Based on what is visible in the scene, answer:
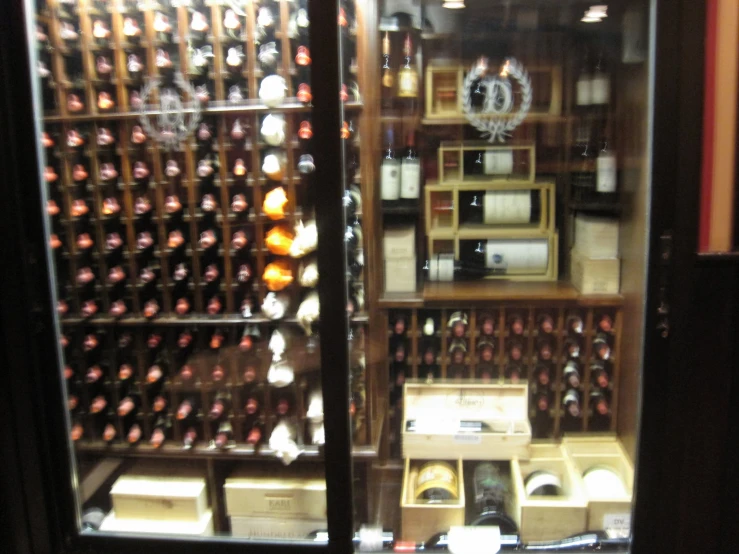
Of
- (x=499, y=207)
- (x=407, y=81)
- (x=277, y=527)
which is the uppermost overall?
(x=407, y=81)

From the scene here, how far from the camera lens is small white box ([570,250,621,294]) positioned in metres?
1.99

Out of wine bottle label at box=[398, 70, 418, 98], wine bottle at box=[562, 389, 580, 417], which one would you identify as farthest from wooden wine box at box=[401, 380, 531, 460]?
wine bottle label at box=[398, 70, 418, 98]

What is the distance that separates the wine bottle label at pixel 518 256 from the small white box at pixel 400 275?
0.25 metres

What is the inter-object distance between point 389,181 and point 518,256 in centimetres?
48

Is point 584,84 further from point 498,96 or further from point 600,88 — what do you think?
point 498,96

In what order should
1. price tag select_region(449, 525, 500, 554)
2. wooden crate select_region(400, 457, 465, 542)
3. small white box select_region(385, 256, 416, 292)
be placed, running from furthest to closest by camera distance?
1. small white box select_region(385, 256, 416, 292)
2. wooden crate select_region(400, 457, 465, 542)
3. price tag select_region(449, 525, 500, 554)

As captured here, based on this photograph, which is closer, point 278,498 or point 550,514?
point 550,514

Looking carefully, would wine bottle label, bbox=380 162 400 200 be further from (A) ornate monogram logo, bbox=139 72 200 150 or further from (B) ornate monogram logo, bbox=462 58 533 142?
(A) ornate monogram logo, bbox=139 72 200 150

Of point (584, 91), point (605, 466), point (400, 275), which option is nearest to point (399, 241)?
point (400, 275)

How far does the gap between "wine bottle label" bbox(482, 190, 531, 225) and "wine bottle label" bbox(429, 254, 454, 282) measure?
0.64 ft

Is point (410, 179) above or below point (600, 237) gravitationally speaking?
above

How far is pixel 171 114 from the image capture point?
1.83 m

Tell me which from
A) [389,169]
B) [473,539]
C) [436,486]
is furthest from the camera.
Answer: [389,169]

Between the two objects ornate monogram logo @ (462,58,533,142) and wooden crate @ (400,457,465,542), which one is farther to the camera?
ornate monogram logo @ (462,58,533,142)
